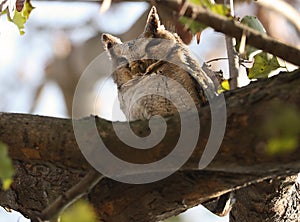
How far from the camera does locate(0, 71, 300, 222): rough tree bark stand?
1.27 m

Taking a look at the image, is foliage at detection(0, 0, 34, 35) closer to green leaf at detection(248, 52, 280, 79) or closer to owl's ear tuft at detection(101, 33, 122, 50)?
green leaf at detection(248, 52, 280, 79)

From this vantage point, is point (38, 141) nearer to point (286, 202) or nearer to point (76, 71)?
point (286, 202)

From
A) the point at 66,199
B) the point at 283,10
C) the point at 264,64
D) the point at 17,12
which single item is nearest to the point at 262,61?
the point at 264,64

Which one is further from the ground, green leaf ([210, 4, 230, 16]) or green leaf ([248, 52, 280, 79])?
green leaf ([210, 4, 230, 16])

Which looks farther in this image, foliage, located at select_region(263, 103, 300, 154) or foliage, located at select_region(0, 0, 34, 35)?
foliage, located at select_region(0, 0, 34, 35)

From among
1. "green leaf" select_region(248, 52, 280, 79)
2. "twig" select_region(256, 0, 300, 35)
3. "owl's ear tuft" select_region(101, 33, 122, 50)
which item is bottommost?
"twig" select_region(256, 0, 300, 35)

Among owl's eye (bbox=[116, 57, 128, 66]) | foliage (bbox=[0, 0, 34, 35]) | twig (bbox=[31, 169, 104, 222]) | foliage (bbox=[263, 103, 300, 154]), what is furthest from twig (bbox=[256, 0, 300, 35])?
foliage (bbox=[263, 103, 300, 154])

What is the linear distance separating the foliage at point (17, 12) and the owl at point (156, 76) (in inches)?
20.1

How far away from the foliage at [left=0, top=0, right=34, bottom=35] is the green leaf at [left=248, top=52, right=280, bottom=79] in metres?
0.60

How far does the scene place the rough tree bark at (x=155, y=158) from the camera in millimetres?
1274

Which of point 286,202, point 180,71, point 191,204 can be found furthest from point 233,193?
point 180,71

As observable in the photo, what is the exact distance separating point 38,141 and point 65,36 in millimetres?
4300

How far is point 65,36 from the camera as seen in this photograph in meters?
5.72

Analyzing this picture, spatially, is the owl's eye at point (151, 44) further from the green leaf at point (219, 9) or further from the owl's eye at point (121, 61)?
the green leaf at point (219, 9)
